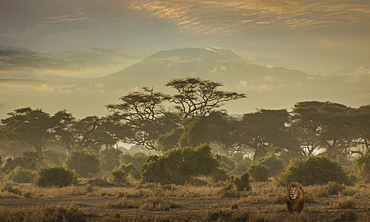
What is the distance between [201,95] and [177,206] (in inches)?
1489

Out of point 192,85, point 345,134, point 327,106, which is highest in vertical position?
point 192,85

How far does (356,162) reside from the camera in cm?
3803

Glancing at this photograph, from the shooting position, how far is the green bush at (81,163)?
47.2 metres

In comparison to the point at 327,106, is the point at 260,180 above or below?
below

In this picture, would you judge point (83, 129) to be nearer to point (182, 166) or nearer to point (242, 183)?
point (182, 166)

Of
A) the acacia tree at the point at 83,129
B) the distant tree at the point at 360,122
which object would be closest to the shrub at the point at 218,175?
the distant tree at the point at 360,122

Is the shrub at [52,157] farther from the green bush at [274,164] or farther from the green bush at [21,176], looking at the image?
the green bush at [274,164]

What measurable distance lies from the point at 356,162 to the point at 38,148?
42458 millimetres

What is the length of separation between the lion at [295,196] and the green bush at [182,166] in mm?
18321

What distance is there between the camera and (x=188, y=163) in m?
33.6

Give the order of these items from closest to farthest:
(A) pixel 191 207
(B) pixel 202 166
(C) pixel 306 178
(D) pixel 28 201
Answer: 1. (A) pixel 191 207
2. (D) pixel 28 201
3. (C) pixel 306 178
4. (B) pixel 202 166

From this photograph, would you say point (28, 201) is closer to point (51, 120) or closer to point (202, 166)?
point (202, 166)

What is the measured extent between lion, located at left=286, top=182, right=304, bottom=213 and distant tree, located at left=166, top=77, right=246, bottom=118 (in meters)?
40.3

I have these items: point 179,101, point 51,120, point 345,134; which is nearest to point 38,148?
point 51,120
